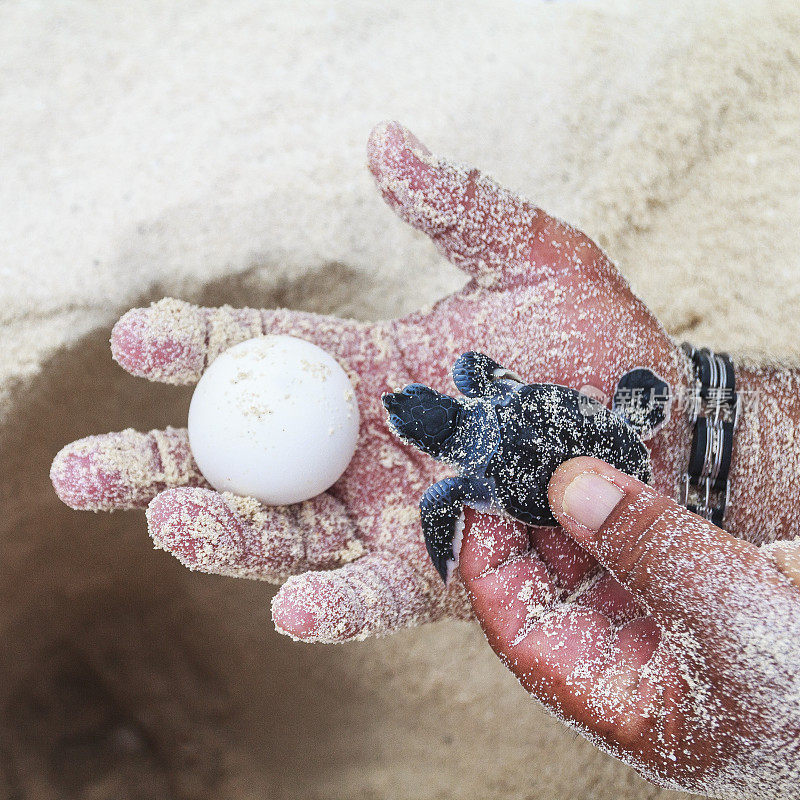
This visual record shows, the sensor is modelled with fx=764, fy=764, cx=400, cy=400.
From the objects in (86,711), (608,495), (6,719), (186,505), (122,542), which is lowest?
(86,711)

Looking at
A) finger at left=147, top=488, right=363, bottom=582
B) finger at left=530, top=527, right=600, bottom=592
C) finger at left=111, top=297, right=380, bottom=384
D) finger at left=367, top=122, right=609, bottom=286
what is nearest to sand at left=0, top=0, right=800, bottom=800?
finger at left=111, top=297, right=380, bottom=384

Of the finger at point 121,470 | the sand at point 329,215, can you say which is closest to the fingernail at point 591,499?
the finger at point 121,470

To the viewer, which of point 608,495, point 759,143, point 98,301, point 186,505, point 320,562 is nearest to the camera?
point 608,495

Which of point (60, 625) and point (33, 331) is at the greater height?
point (33, 331)

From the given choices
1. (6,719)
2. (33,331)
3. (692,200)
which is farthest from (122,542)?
(692,200)

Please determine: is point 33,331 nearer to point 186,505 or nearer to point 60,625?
point 186,505

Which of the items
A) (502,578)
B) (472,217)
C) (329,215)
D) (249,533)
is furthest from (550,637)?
(329,215)

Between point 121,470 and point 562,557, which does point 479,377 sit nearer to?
point 562,557
